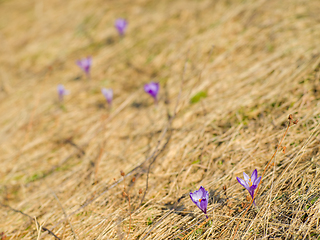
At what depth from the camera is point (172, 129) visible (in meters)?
2.48

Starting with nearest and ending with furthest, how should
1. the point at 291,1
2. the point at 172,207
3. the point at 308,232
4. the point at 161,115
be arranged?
the point at 308,232, the point at 172,207, the point at 161,115, the point at 291,1

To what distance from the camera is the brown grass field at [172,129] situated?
1.76 m

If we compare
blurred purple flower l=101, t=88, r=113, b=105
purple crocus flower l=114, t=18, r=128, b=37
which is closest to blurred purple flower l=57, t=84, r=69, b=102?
blurred purple flower l=101, t=88, r=113, b=105

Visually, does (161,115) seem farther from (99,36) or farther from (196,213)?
(99,36)

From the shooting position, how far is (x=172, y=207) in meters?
1.86

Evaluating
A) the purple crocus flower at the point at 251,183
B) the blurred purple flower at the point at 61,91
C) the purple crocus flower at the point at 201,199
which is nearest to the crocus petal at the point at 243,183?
the purple crocus flower at the point at 251,183

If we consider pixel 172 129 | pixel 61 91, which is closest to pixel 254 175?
pixel 172 129

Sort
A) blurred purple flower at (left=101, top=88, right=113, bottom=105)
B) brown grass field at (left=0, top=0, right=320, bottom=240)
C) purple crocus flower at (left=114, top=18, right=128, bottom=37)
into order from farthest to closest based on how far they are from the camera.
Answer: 1. purple crocus flower at (left=114, top=18, right=128, bottom=37)
2. blurred purple flower at (left=101, top=88, right=113, bottom=105)
3. brown grass field at (left=0, top=0, right=320, bottom=240)

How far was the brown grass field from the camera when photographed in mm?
1760

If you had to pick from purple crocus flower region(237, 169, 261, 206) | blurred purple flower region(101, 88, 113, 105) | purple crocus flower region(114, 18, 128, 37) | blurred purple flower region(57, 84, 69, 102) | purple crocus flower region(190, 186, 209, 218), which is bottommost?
purple crocus flower region(237, 169, 261, 206)

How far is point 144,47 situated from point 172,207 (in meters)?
2.67

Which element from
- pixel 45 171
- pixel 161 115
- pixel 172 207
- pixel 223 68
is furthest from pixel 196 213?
pixel 223 68

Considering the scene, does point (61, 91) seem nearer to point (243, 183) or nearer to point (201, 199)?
point (201, 199)

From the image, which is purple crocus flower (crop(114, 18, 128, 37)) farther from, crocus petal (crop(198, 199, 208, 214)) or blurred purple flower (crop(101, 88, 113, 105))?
crocus petal (crop(198, 199, 208, 214))
